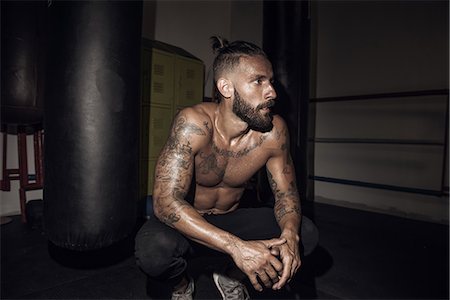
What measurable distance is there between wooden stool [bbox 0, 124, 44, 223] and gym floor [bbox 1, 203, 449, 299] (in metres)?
0.38

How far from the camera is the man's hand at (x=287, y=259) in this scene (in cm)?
128

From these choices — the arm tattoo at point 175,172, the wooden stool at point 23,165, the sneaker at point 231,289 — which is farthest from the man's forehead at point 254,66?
the wooden stool at point 23,165

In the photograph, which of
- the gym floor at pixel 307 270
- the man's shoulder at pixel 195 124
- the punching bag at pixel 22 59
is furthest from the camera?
the punching bag at pixel 22 59

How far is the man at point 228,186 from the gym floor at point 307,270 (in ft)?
1.50

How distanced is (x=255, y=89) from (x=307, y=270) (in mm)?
1368

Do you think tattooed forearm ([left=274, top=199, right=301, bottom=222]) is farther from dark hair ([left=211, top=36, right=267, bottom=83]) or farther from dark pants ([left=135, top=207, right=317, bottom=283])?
dark hair ([left=211, top=36, right=267, bottom=83])

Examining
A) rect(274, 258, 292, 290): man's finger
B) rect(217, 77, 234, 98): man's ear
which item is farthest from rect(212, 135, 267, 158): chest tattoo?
rect(274, 258, 292, 290): man's finger

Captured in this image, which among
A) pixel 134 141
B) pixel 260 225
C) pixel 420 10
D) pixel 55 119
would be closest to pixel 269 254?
pixel 260 225

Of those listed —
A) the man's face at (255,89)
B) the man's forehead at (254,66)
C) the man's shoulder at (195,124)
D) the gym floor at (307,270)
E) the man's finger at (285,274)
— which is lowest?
the gym floor at (307,270)

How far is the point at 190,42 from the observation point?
5.50 m

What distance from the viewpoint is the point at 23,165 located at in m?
3.35

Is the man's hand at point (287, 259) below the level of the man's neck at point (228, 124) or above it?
below

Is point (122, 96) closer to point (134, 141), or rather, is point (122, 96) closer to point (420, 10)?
point (134, 141)

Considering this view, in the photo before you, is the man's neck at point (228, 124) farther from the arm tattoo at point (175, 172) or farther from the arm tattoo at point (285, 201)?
the arm tattoo at point (285, 201)
